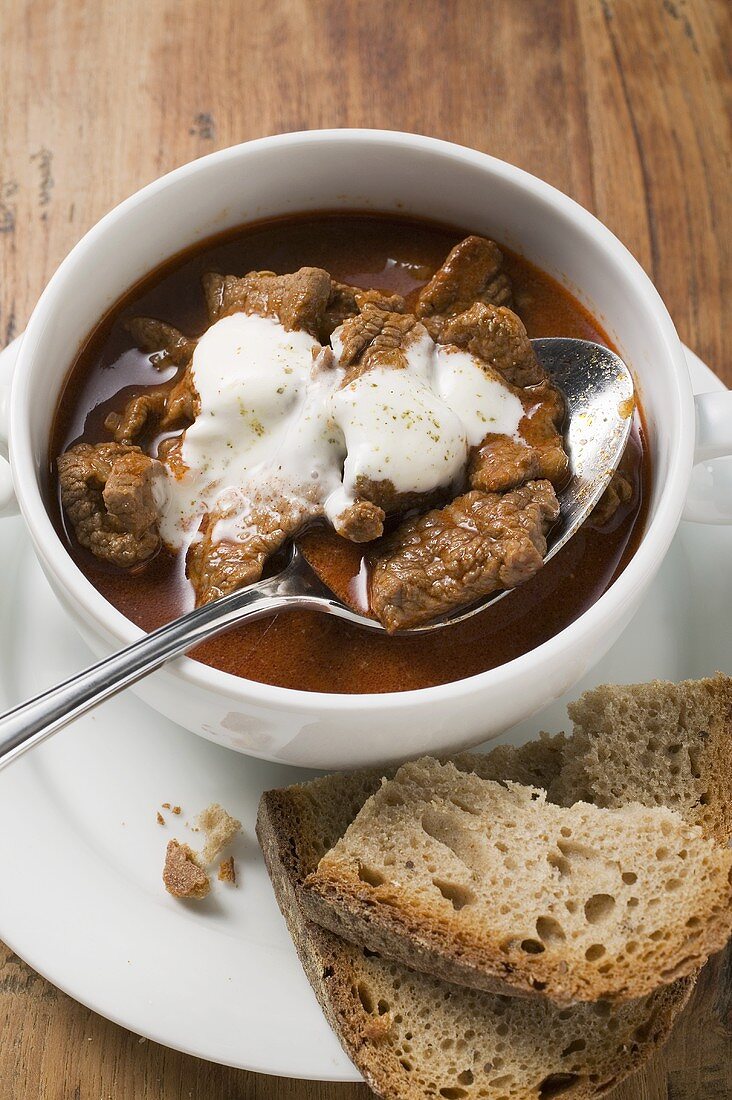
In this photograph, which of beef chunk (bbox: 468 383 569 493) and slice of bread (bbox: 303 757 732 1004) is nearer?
slice of bread (bbox: 303 757 732 1004)

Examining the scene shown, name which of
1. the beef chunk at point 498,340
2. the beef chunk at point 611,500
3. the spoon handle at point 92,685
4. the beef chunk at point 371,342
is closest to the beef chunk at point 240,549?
the spoon handle at point 92,685

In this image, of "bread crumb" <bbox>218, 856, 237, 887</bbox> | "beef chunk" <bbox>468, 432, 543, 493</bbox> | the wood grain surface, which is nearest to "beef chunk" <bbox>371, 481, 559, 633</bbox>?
"beef chunk" <bbox>468, 432, 543, 493</bbox>

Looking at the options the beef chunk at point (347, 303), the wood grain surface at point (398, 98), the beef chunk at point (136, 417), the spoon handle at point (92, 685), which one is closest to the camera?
the spoon handle at point (92, 685)

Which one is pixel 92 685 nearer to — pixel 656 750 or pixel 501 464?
pixel 501 464

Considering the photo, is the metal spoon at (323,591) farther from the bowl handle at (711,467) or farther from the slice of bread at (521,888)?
the slice of bread at (521,888)

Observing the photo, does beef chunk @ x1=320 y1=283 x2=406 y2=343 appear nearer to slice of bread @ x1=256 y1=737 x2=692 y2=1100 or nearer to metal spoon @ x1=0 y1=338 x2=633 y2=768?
metal spoon @ x1=0 y1=338 x2=633 y2=768

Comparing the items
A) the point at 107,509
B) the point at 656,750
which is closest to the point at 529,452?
the point at 656,750

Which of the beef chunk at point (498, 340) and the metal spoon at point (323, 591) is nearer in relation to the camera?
the metal spoon at point (323, 591)

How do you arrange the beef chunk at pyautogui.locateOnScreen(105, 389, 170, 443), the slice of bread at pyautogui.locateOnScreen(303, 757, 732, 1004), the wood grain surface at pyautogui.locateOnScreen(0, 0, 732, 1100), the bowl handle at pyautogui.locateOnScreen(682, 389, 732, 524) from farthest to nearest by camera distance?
the wood grain surface at pyautogui.locateOnScreen(0, 0, 732, 1100), the beef chunk at pyautogui.locateOnScreen(105, 389, 170, 443), the bowl handle at pyautogui.locateOnScreen(682, 389, 732, 524), the slice of bread at pyautogui.locateOnScreen(303, 757, 732, 1004)
